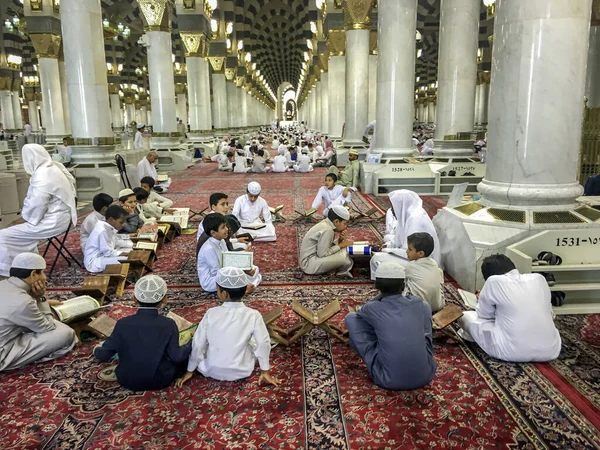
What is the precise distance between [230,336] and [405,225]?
207 cm

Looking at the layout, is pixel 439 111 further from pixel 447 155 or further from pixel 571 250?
pixel 571 250

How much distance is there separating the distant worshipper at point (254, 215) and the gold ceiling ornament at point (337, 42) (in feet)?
33.7

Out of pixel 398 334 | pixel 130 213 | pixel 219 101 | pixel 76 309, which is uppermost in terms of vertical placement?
pixel 219 101

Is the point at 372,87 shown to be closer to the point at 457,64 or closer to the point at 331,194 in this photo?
the point at 457,64

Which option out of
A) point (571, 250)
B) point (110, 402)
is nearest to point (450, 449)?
point (110, 402)

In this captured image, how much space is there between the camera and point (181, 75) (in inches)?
968

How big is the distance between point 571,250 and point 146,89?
35570mm

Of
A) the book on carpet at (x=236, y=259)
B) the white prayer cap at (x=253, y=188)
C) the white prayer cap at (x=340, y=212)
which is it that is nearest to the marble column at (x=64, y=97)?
the white prayer cap at (x=253, y=188)

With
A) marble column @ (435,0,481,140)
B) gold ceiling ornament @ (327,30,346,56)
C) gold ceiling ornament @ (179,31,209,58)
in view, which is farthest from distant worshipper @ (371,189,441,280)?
gold ceiling ornament @ (179,31,209,58)

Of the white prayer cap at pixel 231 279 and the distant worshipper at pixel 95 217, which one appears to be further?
the distant worshipper at pixel 95 217

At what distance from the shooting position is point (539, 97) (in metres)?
3.72

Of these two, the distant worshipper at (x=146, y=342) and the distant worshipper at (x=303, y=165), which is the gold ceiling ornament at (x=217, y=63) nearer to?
the distant worshipper at (x=303, y=165)

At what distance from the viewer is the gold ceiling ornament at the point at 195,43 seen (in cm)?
1525

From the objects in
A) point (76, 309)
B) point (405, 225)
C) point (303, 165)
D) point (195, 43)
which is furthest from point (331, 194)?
point (195, 43)
